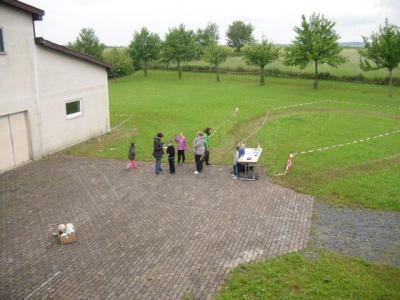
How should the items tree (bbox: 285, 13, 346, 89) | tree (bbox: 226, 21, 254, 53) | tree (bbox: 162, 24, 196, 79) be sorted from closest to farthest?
tree (bbox: 285, 13, 346, 89) < tree (bbox: 162, 24, 196, 79) < tree (bbox: 226, 21, 254, 53)

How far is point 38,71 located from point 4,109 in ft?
9.11

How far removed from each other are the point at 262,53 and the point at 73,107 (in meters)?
32.3

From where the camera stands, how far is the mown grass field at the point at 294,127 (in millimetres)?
16906

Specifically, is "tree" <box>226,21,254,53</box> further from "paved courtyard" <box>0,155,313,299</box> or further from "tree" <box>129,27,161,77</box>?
"paved courtyard" <box>0,155,313,299</box>

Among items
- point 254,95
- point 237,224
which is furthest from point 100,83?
point 254,95

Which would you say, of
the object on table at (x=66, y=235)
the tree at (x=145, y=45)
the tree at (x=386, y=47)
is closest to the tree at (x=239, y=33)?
the tree at (x=145, y=45)

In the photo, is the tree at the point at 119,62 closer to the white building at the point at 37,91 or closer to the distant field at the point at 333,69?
the distant field at the point at 333,69

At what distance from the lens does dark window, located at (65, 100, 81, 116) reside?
22.3 metres

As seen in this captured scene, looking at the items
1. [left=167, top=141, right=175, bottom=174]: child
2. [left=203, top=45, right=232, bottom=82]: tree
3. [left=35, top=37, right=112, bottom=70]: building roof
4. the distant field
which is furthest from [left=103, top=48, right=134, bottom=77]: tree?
[left=167, top=141, right=175, bottom=174]: child

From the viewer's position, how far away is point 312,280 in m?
10.0

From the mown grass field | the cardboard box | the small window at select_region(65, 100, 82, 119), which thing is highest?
the small window at select_region(65, 100, 82, 119)

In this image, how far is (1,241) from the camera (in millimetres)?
12141

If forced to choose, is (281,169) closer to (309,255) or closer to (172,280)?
(309,255)

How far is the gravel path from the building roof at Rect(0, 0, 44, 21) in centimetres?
1456
